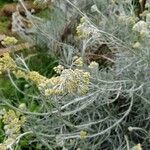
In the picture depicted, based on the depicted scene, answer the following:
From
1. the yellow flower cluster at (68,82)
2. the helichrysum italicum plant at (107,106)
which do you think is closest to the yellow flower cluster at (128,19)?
the helichrysum italicum plant at (107,106)

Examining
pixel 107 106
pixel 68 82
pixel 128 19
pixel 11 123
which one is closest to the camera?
pixel 68 82

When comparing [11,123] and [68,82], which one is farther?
[11,123]

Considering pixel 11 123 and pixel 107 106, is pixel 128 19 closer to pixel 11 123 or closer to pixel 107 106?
pixel 107 106

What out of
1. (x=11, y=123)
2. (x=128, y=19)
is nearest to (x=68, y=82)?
(x=11, y=123)

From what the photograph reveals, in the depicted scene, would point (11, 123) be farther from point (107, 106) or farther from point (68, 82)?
point (107, 106)

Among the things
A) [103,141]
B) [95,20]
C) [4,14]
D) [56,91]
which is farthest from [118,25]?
[4,14]

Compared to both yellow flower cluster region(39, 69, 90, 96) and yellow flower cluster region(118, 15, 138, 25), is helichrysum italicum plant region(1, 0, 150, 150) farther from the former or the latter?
yellow flower cluster region(39, 69, 90, 96)

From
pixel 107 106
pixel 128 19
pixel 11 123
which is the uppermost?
pixel 128 19

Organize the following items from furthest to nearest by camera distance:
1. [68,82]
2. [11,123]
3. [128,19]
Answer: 1. [128,19]
2. [11,123]
3. [68,82]

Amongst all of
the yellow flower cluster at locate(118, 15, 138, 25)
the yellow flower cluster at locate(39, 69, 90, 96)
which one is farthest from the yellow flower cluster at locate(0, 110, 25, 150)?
the yellow flower cluster at locate(118, 15, 138, 25)

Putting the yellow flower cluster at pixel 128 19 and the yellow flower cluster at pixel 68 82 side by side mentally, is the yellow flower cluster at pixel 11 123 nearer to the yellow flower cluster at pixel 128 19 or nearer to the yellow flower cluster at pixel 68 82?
the yellow flower cluster at pixel 68 82

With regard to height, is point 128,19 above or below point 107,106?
above
